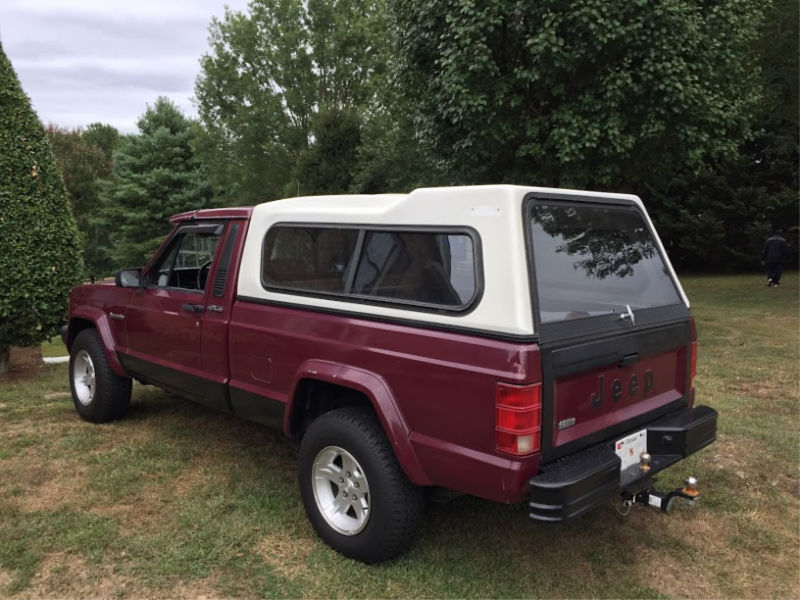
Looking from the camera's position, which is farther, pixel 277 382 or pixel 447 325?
pixel 277 382

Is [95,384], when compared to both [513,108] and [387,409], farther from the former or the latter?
[513,108]

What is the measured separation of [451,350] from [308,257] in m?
1.28

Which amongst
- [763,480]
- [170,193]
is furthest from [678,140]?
[170,193]

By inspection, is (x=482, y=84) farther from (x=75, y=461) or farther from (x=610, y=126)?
(x=75, y=461)

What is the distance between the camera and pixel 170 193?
1198 inches

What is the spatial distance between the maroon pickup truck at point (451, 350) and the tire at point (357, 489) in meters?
0.01

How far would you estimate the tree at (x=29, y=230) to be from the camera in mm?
6586

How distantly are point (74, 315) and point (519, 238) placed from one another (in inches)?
171

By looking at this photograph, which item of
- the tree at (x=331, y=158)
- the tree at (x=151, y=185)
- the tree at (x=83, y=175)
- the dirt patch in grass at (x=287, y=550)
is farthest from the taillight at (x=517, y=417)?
the tree at (x=83, y=175)

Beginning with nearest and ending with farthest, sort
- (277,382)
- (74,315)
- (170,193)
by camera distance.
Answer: (277,382), (74,315), (170,193)

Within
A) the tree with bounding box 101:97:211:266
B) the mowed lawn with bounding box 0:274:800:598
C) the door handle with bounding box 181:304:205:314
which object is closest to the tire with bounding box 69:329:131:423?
the mowed lawn with bounding box 0:274:800:598

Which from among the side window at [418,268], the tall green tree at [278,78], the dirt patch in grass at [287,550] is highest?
the tall green tree at [278,78]

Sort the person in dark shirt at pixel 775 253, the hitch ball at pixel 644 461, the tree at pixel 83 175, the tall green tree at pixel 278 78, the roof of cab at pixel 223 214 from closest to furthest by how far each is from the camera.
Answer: the hitch ball at pixel 644 461, the roof of cab at pixel 223 214, the person in dark shirt at pixel 775 253, the tall green tree at pixel 278 78, the tree at pixel 83 175

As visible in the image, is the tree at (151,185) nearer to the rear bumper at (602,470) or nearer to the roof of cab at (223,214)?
the roof of cab at (223,214)
